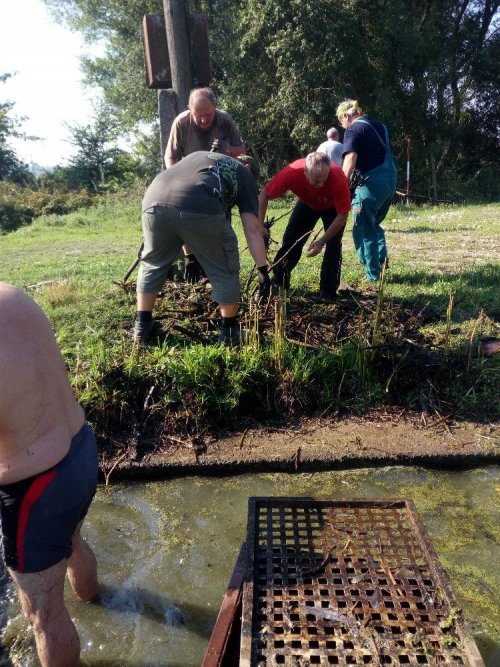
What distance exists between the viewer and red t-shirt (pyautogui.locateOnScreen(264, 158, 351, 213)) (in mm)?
4734

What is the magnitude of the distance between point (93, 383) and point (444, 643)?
261 centimetres

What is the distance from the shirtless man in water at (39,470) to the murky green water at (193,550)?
370mm

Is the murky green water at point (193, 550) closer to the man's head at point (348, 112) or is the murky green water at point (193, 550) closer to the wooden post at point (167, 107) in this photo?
the wooden post at point (167, 107)

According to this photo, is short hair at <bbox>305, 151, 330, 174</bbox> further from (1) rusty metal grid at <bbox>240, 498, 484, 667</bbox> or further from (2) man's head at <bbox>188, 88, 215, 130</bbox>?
(1) rusty metal grid at <bbox>240, 498, 484, 667</bbox>

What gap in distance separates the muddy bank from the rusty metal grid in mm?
783

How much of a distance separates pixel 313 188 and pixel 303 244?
52 cm

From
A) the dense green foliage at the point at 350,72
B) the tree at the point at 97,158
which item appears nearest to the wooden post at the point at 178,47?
the dense green foliage at the point at 350,72

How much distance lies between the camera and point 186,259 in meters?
5.55

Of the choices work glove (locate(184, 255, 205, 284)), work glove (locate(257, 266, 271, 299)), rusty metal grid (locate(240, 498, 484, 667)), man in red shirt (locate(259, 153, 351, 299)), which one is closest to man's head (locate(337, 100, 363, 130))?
man in red shirt (locate(259, 153, 351, 299))

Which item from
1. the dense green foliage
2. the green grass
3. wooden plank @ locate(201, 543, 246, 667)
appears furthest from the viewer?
the dense green foliage

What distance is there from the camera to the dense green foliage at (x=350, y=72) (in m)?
17.4

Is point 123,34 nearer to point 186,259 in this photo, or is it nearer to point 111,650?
point 186,259

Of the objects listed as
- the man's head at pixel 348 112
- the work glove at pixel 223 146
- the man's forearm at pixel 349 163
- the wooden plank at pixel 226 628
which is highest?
the man's head at pixel 348 112

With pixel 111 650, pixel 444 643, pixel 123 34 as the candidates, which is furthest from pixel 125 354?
pixel 123 34
